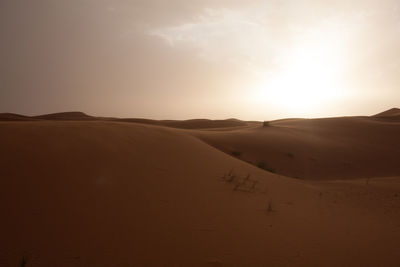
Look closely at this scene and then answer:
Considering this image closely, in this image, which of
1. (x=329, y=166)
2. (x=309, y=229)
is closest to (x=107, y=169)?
(x=309, y=229)

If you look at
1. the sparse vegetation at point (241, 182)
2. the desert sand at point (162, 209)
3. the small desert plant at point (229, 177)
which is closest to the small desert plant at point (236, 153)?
the desert sand at point (162, 209)

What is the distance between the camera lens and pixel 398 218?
14.6ft

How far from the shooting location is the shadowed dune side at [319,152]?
11445mm

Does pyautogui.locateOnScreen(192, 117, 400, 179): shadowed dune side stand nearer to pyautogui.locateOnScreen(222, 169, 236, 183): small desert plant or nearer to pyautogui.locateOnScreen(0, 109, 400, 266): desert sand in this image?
pyautogui.locateOnScreen(0, 109, 400, 266): desert sand

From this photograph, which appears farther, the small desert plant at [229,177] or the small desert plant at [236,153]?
the small desert plant at [236,153]

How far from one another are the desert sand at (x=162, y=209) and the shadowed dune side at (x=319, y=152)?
422cm

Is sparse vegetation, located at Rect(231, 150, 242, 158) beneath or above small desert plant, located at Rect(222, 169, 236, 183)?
beneath

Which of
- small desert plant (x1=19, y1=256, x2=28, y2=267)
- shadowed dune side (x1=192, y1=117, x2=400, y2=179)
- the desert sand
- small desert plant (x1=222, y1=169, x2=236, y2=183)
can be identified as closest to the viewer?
small desert plant (x1=19, y1=256, x2=28, y2=267)

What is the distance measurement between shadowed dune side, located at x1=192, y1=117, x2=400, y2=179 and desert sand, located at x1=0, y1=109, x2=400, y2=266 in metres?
4.22

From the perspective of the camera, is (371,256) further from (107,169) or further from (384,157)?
(384,157)

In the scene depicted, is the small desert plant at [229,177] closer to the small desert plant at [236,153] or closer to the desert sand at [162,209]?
the desert sand at [162,209]

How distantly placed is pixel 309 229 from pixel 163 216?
2050 mm

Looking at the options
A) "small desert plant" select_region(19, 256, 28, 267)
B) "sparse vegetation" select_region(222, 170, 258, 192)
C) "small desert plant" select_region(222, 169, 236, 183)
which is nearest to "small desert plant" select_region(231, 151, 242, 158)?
"sparse vegetation" select_region(222, 170, 258, 192)

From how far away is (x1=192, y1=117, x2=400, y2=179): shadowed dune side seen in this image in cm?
1145
